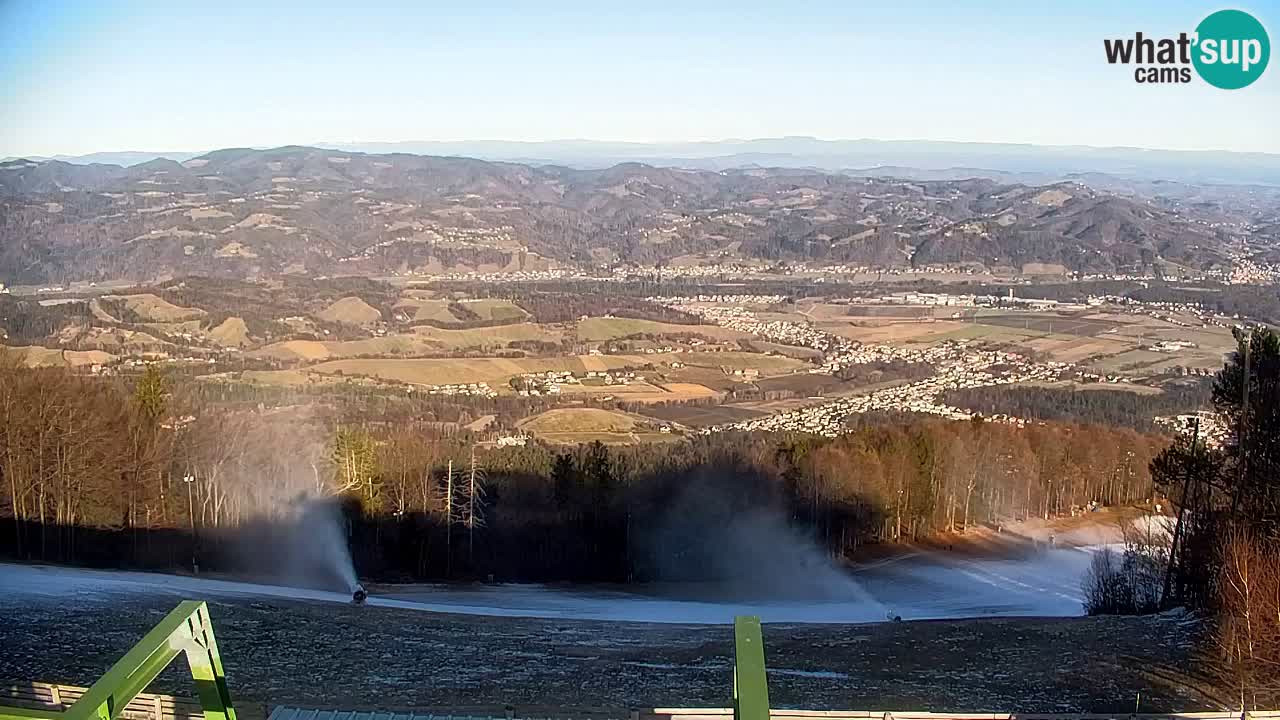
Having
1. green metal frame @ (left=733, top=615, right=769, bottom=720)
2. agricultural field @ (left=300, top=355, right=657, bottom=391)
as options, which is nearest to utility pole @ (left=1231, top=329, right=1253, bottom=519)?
green metal frame @ (left=733, top=615, right=769, bottom=720)

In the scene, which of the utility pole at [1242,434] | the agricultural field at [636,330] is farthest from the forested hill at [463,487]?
the agricultural field at [636,330]

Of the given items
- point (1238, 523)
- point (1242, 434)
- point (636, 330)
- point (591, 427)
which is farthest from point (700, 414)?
point (1238, 523)

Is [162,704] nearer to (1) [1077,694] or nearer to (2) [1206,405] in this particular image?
(1) [1077,694]

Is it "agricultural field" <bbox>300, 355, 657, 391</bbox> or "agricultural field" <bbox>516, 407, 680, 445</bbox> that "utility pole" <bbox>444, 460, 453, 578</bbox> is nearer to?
"agricultural field" <bbox>516, 407, 680, 445</bbox>

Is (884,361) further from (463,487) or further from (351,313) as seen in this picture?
(463,487)

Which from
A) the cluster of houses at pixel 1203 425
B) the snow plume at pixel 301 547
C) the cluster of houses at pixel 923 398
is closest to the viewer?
the cluster of houses at pixel 1203 425

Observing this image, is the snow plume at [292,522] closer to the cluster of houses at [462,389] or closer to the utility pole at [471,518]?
the utility pole at [471,518]

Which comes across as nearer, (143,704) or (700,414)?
(143,704)
